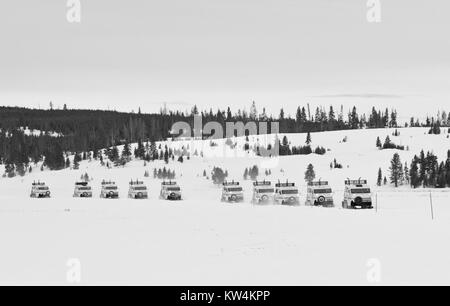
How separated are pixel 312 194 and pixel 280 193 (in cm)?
307

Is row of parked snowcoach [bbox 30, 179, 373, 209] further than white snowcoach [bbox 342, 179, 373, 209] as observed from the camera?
Yes

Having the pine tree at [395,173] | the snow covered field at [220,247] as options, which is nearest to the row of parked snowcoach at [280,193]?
the snow covered field at [220,247]

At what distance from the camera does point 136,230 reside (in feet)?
96.4

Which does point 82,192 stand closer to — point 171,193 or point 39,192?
point 39,192

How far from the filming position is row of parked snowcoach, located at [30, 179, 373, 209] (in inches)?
2023

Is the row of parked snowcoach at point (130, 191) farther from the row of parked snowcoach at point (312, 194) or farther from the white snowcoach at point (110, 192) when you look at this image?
the row of parked snowcoach at point (312, 194)

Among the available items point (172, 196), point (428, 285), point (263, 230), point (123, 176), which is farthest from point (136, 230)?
point (123, 176)

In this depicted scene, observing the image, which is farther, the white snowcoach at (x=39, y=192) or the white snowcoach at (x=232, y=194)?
the white snowcoach at (x=39, y=192)

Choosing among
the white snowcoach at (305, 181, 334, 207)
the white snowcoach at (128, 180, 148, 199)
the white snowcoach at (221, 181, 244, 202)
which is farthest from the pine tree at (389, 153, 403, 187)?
the white snowcoach at (305, 181, 334, 207)

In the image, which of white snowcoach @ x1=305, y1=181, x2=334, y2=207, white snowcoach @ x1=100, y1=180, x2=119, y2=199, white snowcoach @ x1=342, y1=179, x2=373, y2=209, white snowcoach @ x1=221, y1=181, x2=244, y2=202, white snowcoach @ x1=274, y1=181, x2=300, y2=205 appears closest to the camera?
white snowcoach @ x1=342, y1=179, x2=373, y2=209

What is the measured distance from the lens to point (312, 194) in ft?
180

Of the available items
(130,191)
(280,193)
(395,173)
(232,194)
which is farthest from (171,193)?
(395,173)

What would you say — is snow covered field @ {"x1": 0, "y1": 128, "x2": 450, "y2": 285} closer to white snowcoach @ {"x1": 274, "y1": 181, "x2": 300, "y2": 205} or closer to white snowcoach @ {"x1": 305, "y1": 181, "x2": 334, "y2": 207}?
white snowcoach @ {"x1": 305, "y1": 181, "x2": 334, "y2": 207}

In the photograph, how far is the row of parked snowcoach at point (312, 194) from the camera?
51219mm
